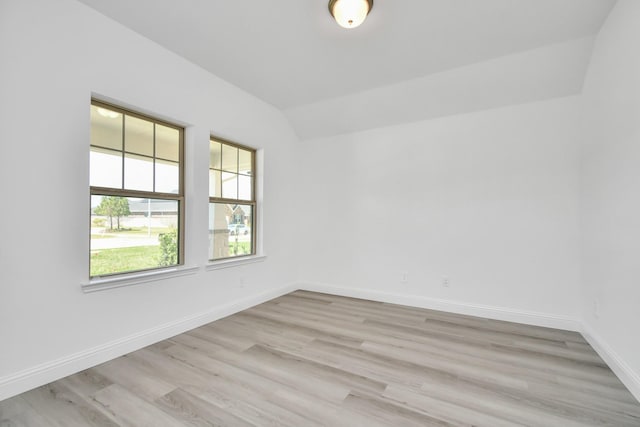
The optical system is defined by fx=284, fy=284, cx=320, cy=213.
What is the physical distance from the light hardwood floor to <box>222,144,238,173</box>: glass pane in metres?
1.82

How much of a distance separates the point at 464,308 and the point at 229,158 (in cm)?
335

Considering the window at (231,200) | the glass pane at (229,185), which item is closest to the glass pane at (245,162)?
the window at (231,200)

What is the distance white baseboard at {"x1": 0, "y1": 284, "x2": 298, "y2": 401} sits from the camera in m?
1.79

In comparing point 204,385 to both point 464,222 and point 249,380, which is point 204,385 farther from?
point 464,222

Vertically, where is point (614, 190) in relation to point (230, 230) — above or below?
above

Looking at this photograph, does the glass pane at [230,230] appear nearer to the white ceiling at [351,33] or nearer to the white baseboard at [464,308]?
the white baseboard at [464,308]

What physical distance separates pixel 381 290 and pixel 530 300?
1.65 metres

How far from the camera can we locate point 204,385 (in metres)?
1.91

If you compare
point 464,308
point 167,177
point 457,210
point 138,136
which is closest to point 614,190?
point 457,210

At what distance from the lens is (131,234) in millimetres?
2541

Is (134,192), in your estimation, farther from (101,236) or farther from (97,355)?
(97,355)

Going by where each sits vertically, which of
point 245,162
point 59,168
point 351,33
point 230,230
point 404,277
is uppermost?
point 351,33

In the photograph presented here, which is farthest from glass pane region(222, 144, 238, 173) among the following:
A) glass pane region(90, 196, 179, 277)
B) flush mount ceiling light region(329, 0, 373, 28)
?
flush mount ceiling light region(329, 0, 373, 28)

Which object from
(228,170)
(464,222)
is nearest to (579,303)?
(464,222)
